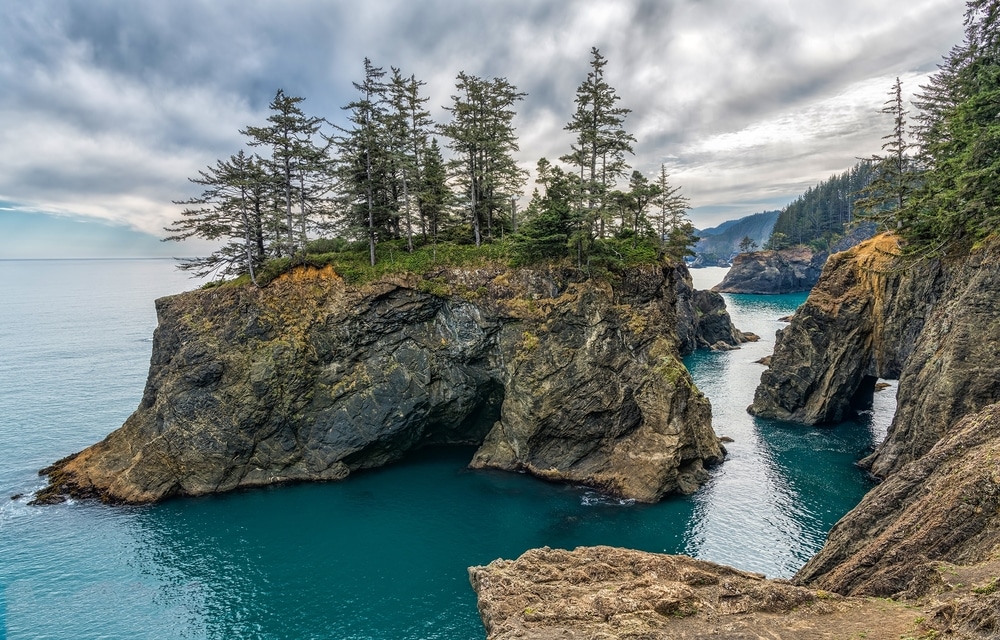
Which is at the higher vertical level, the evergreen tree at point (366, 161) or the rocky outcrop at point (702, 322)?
the evergreen tree at point (366, 161)

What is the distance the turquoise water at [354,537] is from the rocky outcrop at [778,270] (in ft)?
449

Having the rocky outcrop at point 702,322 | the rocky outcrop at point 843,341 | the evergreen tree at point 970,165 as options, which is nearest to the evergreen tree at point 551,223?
the evergreen tree at point 970,165

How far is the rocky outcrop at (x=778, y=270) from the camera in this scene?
17112 centimetres

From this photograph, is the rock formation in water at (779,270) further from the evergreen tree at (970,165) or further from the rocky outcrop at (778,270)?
the evergreen tree at (970,165)

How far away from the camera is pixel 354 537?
3316 centimetres

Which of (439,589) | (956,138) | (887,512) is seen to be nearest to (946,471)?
(887,512)

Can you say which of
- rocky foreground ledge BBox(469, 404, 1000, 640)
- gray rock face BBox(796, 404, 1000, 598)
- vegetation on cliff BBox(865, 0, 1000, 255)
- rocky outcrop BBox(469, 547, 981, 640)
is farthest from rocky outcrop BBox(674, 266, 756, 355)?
rocky outcrop BBox(469, 547, 981, 640)

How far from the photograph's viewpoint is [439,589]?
27.3 metres

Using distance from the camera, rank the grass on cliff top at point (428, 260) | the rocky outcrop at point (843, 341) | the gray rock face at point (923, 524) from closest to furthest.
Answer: the gray rock face at point (923, 524) < the grass on cliff top at point (428, 260) < the rocky outcrop at point (843, 341)

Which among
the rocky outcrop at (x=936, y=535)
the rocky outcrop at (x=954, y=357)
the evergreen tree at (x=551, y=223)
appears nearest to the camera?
the rocky outcrop at (x=936, y=535)

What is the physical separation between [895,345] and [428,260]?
139ft

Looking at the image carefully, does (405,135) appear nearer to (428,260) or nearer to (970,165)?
(428,260)

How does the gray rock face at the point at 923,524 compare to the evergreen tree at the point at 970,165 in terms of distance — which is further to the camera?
the evergreen tree at the point at 970,165

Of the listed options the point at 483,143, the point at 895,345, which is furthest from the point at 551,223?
the point at 895,345
